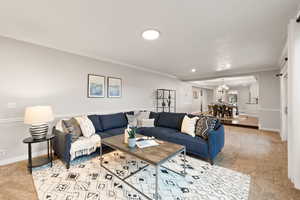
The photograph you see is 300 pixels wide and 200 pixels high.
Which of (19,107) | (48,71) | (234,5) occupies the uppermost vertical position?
(234,5)

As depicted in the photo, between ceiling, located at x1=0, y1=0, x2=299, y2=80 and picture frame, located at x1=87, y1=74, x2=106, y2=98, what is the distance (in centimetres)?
75

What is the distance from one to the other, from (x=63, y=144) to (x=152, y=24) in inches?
105

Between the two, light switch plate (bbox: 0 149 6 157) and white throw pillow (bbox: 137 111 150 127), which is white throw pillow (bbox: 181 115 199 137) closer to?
white throw pillow (bbox: 137 111 150 127)

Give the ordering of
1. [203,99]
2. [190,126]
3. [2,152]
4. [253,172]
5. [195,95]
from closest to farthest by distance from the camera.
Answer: [253,172] < [2,152] < [190,126] < [195,95] < [203,99]

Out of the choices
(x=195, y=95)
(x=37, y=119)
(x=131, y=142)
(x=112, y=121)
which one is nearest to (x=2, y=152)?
(x=37, y=119)

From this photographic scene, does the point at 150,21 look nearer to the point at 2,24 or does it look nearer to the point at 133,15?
the point at 133,15

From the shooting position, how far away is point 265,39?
2711mm

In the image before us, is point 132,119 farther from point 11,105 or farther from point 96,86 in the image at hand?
point 11,105

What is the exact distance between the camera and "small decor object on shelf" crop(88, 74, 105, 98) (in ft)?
12.4

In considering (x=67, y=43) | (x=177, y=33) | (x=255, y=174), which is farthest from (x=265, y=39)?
(x=67, y=43)

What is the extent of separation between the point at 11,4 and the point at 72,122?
2090 millimetres

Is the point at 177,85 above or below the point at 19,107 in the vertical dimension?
above

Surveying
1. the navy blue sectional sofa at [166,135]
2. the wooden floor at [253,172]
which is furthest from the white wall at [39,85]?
the wooden floor at [253,172]

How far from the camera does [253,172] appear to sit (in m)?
2.30
